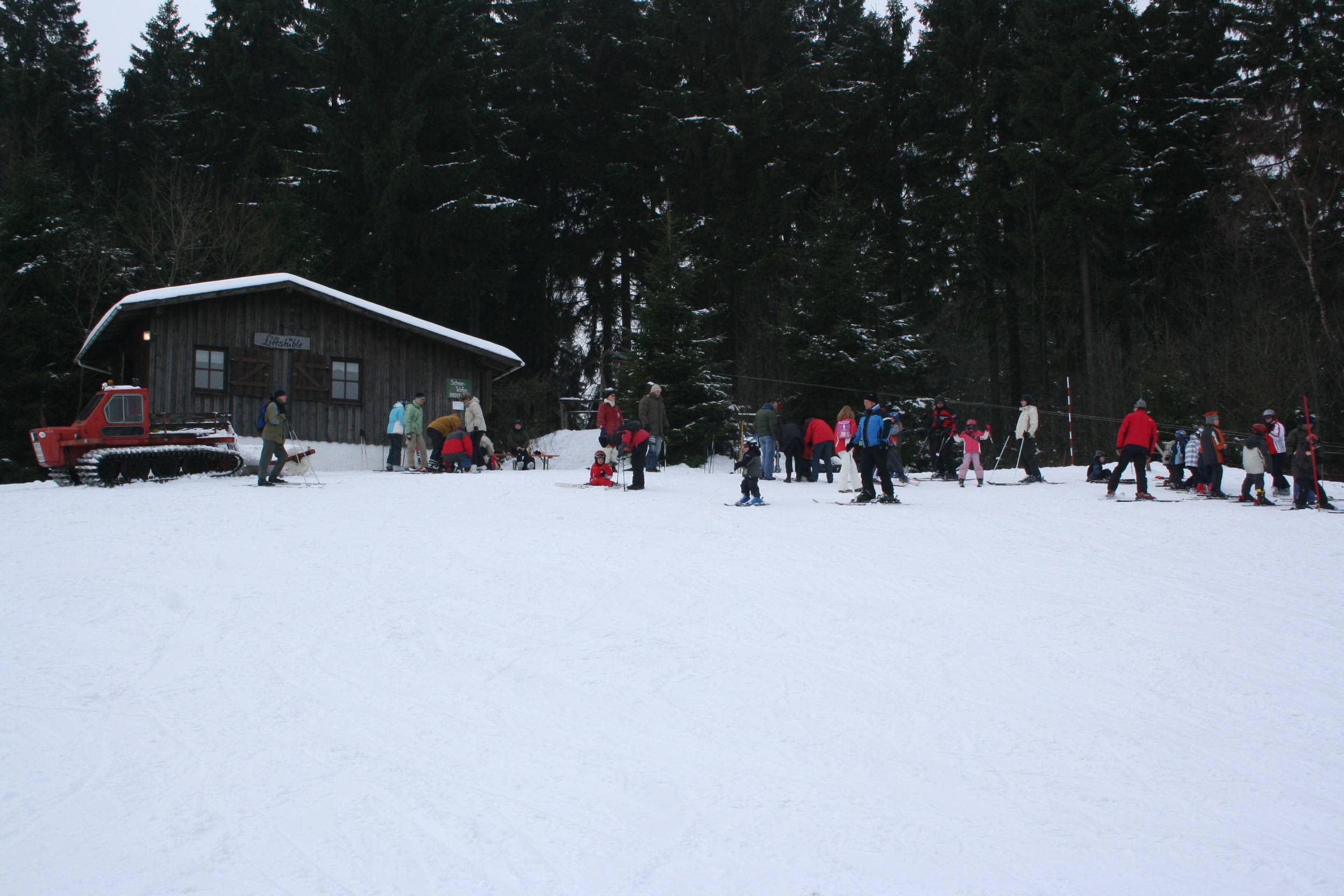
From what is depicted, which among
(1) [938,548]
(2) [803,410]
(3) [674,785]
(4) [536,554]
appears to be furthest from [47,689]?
(2) [803,410]

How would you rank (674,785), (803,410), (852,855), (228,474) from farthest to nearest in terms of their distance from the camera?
(803,410), (228,474), (674,785), (852,855)

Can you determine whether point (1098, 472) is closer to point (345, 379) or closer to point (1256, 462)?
point (1256, 462)

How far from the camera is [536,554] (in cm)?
999

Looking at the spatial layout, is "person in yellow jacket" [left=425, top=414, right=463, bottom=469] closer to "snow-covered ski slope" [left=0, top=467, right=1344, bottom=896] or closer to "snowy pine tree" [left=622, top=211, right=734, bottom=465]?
"snowy pine tree" [left=622, top=211, right=734, bottom=465]

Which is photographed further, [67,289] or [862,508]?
[67,289]

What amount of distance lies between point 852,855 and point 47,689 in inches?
188

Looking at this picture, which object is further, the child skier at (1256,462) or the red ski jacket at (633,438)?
the red ski jacket at (633,438)

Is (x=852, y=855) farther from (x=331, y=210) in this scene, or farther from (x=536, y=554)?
(x=331, y=210)

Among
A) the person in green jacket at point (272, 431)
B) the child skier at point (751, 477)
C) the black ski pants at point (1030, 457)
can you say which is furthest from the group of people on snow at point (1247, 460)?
the person in green jacket at point (272, 431)

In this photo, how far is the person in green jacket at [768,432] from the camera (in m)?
20.0

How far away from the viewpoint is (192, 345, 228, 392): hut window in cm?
2231

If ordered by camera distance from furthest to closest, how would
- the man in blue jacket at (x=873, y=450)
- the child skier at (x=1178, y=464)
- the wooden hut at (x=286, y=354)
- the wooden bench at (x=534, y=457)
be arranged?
the wooden bench at (x=534, y=457), the wooden hut at (x=286, y=354), the child skier at (x=1178, y=464), the man in blue jacket at (x=873, y=450)

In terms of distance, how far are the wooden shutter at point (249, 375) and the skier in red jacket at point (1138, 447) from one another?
1805 cm

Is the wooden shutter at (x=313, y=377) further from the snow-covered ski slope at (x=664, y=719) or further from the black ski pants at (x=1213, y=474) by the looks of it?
the black ski pants at (x=1213, y=474)
